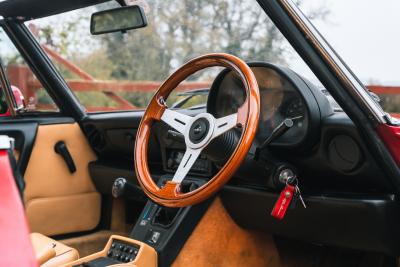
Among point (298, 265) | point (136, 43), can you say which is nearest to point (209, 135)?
point (298, 265)

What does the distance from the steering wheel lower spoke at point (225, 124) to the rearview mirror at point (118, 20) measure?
2.97 feet

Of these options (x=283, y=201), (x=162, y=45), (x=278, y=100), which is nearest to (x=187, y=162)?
(x=283, y=201)

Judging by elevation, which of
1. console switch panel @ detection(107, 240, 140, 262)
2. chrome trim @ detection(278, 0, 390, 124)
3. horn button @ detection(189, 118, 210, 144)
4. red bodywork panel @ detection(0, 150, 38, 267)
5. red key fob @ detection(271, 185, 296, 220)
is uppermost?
red bodywork panel @ detection(0, 150, 38, 267)

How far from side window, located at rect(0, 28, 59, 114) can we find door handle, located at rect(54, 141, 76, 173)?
24 cm

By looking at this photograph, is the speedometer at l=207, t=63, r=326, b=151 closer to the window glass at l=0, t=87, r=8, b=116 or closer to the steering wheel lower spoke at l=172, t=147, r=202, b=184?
the steering wheel lower spoke at l=172, t=147, r=202, b=184

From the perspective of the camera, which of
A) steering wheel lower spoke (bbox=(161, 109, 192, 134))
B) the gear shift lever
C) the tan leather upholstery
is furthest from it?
the gear shift lever

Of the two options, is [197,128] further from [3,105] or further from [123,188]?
[3,105]

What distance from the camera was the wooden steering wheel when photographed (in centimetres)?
198

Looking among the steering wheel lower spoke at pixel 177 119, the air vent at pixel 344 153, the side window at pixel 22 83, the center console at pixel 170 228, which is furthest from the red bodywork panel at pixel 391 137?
the side window at pixel 22 83

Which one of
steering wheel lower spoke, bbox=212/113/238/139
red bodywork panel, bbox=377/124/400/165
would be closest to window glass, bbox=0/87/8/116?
steering wheel lower spoke, bbox=212/113/238/139

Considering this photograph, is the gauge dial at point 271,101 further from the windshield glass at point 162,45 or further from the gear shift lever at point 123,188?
the gear shift lever at point 123,188

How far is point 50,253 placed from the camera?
2234 mm

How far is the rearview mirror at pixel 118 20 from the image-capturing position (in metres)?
2.78

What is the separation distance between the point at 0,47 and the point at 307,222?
203cm
